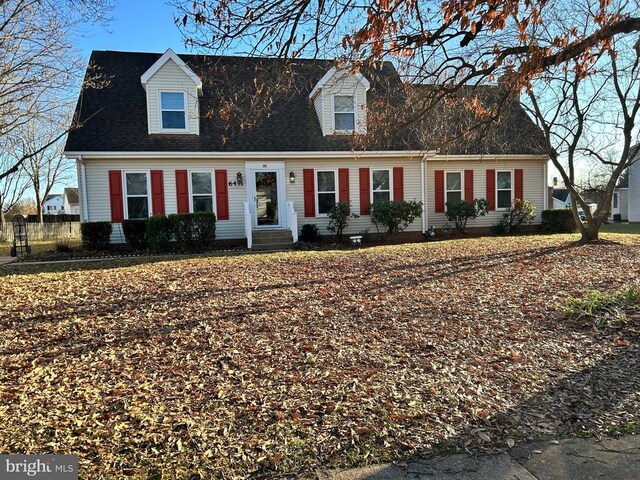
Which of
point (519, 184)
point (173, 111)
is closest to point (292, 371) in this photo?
point (173, 111)

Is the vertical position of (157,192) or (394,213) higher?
(157,192)

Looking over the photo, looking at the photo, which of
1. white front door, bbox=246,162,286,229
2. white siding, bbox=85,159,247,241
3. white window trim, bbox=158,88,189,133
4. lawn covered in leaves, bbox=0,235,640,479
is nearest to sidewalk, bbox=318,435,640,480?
lawn covered in leaves, bbox=0,235,640,479

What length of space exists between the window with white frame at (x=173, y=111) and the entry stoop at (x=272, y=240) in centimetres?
439

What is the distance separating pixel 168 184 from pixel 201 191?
1.04m

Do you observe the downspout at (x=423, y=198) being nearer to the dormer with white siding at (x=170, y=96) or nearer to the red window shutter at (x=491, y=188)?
the red window shutter at (x=491, y=188)

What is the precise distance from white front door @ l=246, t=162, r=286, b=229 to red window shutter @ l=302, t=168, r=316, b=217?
2.48 feet

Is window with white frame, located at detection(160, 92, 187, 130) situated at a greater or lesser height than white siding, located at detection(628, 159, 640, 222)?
greater

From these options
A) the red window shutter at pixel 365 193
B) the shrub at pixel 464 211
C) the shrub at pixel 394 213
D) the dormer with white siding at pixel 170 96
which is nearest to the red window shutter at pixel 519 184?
the shrub at pixel 464 211

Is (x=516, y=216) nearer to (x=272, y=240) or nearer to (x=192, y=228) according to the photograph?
(x=272, y=240)

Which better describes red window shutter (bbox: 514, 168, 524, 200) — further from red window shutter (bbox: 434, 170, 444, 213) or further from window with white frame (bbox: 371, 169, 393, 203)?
window with white frame (bbox: 371, 169, 393, 203)

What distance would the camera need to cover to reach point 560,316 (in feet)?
17.5

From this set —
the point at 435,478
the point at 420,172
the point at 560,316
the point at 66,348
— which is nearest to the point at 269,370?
the point at 435,478

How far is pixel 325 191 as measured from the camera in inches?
595

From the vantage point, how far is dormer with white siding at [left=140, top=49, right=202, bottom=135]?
13938mm
